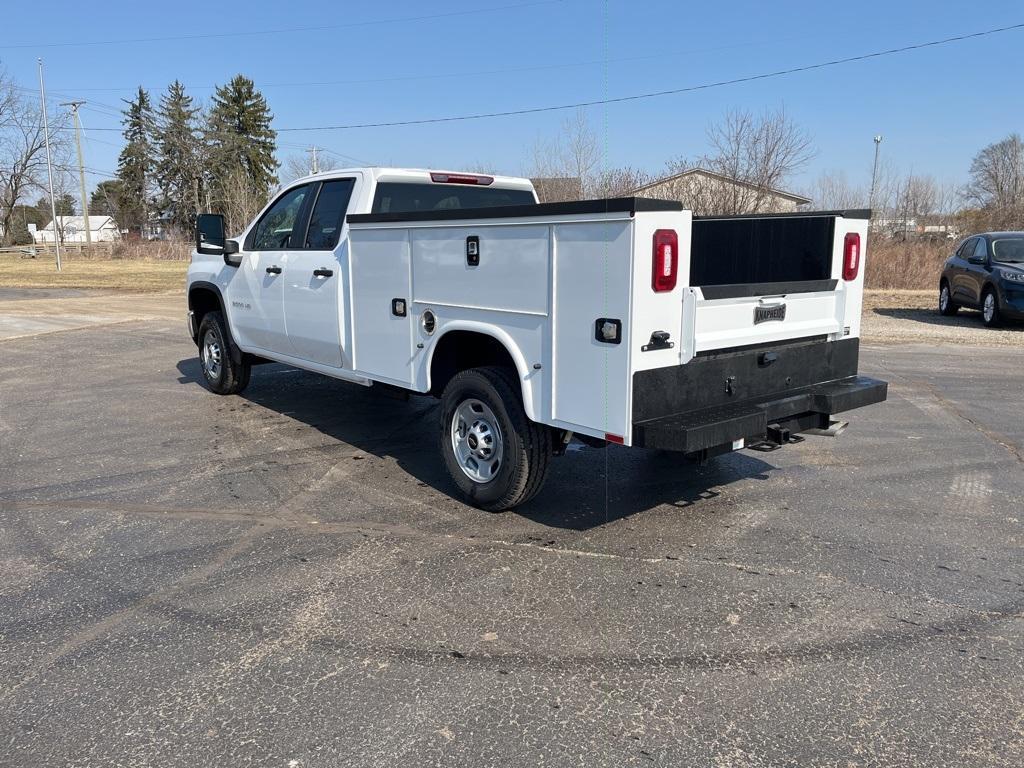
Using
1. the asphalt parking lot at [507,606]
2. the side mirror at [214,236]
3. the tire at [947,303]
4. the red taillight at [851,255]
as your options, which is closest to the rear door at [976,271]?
the tire at [947,303]

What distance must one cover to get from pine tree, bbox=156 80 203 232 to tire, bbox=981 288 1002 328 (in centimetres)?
6347

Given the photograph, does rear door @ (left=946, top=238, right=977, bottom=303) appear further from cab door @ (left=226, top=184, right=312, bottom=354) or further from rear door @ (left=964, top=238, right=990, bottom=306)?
cab door @ (left=226, top=184, right=312, bottom=354)

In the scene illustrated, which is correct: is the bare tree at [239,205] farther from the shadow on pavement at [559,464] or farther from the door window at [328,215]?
the door window at [328,215]

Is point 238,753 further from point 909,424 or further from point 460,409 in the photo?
point 909,424

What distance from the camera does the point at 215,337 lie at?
338 inches

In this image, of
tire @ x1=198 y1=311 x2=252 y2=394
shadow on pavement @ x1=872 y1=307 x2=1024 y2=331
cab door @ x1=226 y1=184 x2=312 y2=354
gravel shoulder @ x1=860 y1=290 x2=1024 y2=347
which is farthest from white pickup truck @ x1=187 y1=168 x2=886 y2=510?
shadow on pavement @ x1=872 y1=307 x2=1024 y2=331

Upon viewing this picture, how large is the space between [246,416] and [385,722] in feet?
17.6

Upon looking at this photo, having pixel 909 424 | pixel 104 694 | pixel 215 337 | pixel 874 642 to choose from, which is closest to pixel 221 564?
pixel 104 694

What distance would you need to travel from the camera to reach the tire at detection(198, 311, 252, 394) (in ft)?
27.6

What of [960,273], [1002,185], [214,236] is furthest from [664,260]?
[1002,185]

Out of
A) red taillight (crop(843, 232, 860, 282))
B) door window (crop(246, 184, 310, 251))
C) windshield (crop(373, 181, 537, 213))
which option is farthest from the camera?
door window (crop(246, 184, 310, 251))

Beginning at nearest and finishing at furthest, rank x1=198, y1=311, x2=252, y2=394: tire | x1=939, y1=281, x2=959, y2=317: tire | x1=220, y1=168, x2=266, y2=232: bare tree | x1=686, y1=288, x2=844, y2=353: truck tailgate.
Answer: x1=686, y1=288, x2=844, y2=353: truck tailgate
x1=198, y1=311, x2=252, y2=394: tire
x1=939, y1=281, x2=959, y2=317: tire
x1=220, y1=168, x2=266, y2=232: bare tree

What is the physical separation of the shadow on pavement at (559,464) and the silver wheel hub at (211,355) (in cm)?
41

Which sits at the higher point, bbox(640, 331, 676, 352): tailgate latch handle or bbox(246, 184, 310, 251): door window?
bbox(246, 184, 310, 251): door window
